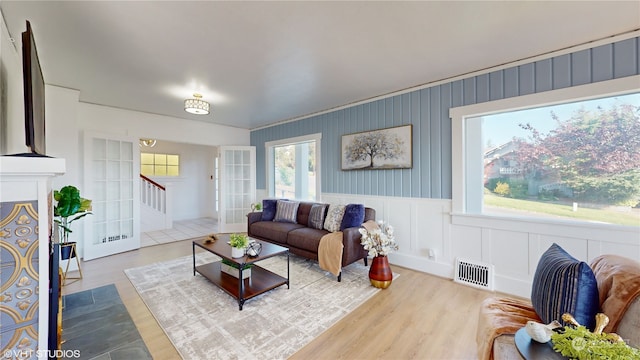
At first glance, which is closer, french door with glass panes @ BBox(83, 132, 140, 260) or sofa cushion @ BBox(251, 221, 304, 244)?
sofa cushion @ BBox(251, 221, 304, 244)

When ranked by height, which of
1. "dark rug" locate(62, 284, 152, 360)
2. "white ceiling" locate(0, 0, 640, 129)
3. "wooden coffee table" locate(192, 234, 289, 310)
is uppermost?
"white ceiling" locate(0, 0, 640, 129)

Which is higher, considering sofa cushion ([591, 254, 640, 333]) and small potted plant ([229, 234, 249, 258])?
sofa cushion ([591, 254, 640, 333])

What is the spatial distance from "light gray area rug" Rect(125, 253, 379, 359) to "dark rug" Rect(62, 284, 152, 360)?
208 millimetres

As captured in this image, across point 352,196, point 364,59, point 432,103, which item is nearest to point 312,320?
point 352,196

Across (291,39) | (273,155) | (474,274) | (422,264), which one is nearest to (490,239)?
(474,274)

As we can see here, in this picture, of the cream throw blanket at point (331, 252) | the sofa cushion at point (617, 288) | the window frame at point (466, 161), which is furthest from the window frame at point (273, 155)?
the sofa cushion at point (617, 288)

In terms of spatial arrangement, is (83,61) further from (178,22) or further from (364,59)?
(364,59)

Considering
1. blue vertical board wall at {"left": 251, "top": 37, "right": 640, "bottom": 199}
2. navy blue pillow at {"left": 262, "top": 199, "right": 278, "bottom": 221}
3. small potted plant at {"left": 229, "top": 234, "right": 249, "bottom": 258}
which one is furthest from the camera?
navy blue pillow at {"left": 262, "top": 199, "right": 278, "bottom": 221}

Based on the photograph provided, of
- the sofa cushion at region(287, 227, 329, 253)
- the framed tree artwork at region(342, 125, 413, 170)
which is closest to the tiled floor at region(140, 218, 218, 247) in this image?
the sofa cushion at region(287, 227, 329, 253)

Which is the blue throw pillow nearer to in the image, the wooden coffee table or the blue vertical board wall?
the blue vertical board wall

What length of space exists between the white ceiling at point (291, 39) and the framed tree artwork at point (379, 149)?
2.21 ft

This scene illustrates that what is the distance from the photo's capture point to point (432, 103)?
319cm

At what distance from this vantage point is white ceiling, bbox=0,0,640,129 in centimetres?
180

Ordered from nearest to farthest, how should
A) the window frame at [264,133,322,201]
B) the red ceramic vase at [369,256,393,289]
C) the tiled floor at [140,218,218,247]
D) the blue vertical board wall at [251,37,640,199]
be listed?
the blue vertical board wall at [251,37,640,199]
the red ceramic vase at [369,256,393,289]
the window frame at [264,133,322,201]
the tiled floor at [140,218,218,247]
